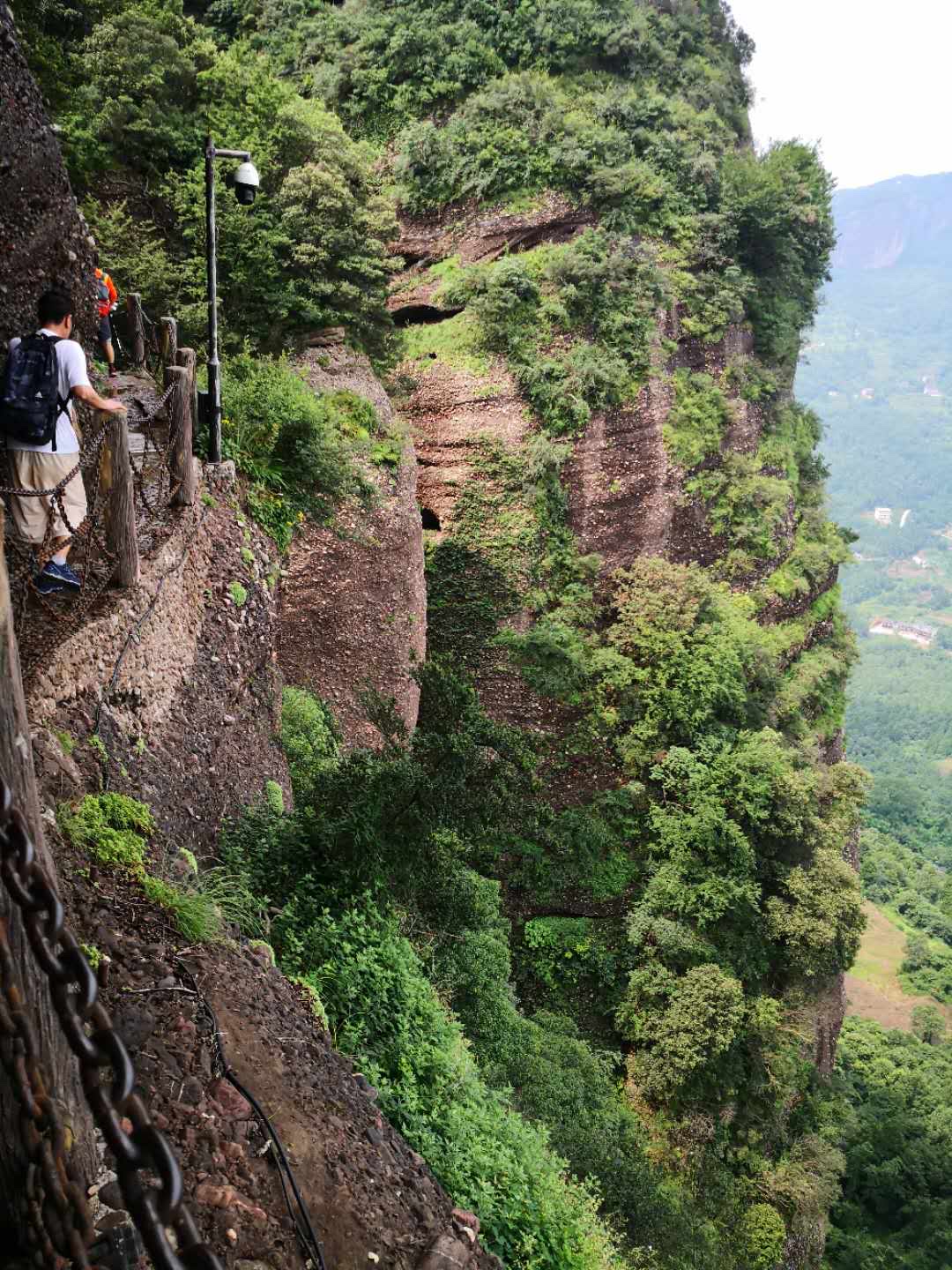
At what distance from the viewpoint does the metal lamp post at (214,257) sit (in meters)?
9.28

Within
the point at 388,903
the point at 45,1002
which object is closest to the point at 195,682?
the point at 388,903

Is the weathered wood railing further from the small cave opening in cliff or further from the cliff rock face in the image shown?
the small cave opening in cliff

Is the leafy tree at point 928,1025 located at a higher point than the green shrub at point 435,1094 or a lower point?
lower

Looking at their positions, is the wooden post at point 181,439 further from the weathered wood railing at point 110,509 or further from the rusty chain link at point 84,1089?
the rusty chain link at point 84,1089

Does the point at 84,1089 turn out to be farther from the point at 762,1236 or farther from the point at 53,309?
the point at 762,1236

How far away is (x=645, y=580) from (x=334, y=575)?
6.86 m

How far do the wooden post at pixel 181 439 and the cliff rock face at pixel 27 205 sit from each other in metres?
1.42

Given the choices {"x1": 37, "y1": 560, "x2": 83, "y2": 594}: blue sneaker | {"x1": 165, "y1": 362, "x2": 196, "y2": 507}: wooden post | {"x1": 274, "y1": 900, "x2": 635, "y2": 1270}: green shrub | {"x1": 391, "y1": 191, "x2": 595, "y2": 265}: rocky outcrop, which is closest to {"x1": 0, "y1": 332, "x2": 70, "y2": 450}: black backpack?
{"x1": 37, "y1": 560, "x2": 83, "y2": 594}: blue sneaker

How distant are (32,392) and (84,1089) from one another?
5229mm

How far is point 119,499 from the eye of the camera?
6.97 meters

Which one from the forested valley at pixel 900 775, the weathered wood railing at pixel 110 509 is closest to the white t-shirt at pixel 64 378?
the weathered wood railing at pixel 110 509

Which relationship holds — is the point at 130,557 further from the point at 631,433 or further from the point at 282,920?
the point at 631,433

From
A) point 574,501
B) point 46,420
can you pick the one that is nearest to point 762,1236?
point 574,501

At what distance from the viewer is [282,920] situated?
→ 316 inches
